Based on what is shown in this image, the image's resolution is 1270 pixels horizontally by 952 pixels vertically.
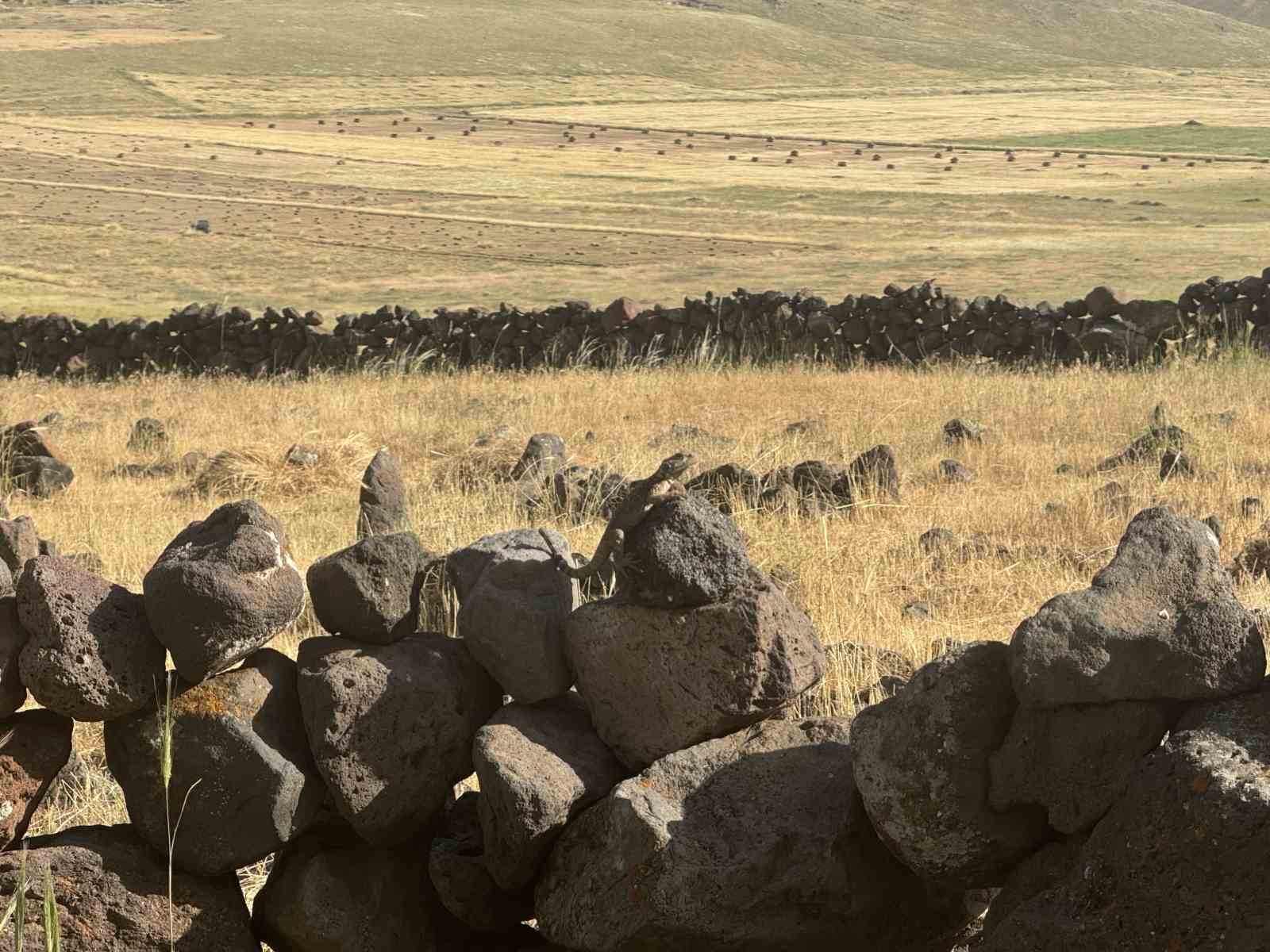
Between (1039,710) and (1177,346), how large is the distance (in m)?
12.7

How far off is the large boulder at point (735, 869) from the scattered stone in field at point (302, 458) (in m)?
7.46

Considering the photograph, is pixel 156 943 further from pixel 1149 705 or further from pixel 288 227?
pixel 288 227

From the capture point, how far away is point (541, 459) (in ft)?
32.2

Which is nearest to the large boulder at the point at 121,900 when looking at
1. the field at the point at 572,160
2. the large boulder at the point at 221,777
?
the large boulder at the point at 221,777

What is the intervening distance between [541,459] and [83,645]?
625 cm

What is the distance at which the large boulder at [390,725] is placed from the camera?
3.68 metres

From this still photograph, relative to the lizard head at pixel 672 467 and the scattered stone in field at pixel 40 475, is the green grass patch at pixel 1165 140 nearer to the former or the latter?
the scattered stone in field at pixel 40 475

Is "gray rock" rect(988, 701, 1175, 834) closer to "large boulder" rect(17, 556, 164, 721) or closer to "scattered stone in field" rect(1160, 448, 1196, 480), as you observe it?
"large boulder" rect(17, 556, 164, 721)

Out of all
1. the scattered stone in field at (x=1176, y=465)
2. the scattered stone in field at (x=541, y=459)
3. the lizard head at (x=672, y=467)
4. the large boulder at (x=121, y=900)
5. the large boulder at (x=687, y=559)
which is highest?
the lizard head at (x=672, y=467)

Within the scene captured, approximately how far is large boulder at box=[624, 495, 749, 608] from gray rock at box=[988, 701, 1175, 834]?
765mm

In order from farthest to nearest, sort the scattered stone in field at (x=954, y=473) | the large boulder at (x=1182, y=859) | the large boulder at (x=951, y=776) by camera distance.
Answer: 1. the scattered stone in field at (x=954, y=473)
2. the large boulder at (x=951, y=776)
3. the large boulder at (x=1182, y=859)

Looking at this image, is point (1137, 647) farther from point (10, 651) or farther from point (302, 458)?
point (302, 458)

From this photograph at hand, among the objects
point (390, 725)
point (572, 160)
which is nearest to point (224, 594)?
point (390, 725)

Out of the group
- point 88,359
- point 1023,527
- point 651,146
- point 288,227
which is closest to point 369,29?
point 651,146
